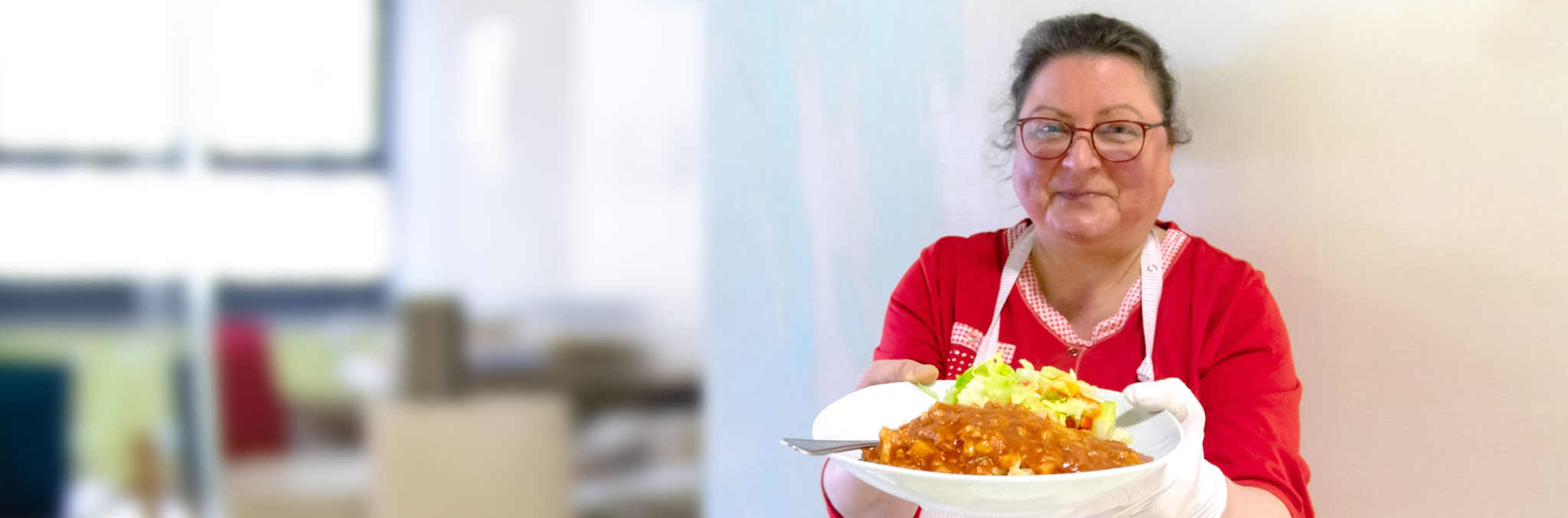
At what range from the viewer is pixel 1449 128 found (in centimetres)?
115

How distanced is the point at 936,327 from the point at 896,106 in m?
0.38

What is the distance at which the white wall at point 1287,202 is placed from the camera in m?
1.13

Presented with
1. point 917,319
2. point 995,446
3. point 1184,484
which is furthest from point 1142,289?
point 995,446

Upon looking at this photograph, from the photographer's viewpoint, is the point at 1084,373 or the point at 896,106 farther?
the point at 896,106

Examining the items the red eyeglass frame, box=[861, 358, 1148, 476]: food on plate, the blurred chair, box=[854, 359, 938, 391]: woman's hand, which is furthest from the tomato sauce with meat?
the blurred chair

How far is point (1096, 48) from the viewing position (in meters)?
1.09

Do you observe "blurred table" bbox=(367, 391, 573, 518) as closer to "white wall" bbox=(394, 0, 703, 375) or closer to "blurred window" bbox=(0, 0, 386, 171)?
"white wall" bbox=(394, 0, 703, 375)

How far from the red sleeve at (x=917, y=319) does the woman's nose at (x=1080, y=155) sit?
0.22 m

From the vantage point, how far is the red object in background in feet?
2.46

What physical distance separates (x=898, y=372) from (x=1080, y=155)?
0.29m

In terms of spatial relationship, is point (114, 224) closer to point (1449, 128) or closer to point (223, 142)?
point (223, 142)

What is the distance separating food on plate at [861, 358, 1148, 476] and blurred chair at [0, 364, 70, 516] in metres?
0.54

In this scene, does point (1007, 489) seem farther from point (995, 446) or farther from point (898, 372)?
point (898, 372)

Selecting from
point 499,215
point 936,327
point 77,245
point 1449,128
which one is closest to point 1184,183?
point 1449,128
